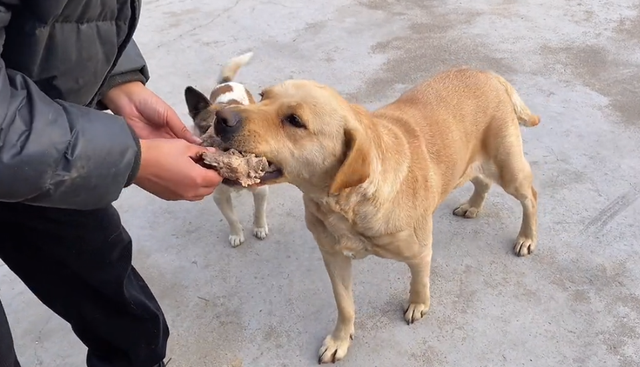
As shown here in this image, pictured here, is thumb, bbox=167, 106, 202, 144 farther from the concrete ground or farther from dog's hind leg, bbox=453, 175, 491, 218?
dog's hind leg, bbox=453, 175, 491, 218

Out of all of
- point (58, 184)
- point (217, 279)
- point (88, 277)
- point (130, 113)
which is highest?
point (58, 184)

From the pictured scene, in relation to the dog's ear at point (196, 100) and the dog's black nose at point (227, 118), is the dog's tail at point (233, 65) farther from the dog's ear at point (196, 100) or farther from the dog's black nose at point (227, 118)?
the dog's black nose at point (227, 118)

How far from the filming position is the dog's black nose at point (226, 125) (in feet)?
6.61

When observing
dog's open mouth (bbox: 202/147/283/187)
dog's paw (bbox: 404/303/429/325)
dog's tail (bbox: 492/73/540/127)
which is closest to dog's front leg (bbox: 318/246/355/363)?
dog's paw (bbox: 404/303/429/325)

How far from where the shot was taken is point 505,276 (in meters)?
3.10

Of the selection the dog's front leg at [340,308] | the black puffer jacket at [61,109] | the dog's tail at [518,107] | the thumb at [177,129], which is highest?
the black puffer jacket at [61,109]

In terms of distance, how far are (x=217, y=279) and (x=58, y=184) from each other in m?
1.89

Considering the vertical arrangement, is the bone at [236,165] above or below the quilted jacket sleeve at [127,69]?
below

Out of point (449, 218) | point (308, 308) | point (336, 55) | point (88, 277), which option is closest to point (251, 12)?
point (336, 55)

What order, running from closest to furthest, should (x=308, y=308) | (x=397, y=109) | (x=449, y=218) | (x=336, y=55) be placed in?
(x=397, y=109) → (x=308, y=308) → (x=449, y=218) → (x=336, y=55)

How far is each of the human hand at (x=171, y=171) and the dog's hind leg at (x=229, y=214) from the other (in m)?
1.45

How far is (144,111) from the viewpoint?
7.19 feet

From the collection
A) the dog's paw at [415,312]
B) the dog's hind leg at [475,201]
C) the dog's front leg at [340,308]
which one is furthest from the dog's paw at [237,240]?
the dog's hind leg at [475,201]

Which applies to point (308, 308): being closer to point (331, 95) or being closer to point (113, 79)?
point (331, 95)
